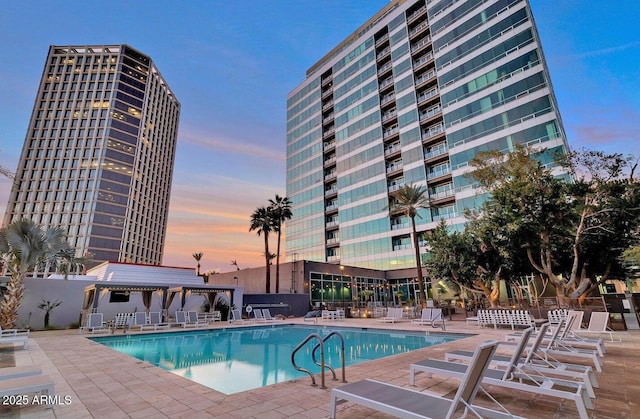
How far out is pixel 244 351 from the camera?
1041 cm

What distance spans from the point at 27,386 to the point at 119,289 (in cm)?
1574

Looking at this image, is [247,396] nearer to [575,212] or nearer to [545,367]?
[545,367]

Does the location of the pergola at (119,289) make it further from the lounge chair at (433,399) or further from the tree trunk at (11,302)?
the lounge chair at (433,399)

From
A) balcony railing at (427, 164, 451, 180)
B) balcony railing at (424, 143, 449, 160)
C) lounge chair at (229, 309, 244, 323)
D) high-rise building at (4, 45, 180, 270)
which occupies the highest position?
high-rise building at (4, 45, 180, 270)

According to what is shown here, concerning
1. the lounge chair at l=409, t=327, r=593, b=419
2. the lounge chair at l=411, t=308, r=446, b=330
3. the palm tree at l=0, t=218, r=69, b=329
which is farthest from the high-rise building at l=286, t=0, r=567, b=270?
the palm tree at l=0, t=218, r=69, b=329

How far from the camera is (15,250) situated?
12.2 m

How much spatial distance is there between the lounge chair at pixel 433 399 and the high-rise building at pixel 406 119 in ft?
71.7

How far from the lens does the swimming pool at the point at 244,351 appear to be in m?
7.09

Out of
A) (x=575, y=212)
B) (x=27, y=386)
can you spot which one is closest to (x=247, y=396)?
(x=27, y=386)

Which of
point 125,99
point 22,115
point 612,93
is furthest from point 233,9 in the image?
point 22,115

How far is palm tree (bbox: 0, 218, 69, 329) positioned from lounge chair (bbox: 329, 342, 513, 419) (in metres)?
15.5

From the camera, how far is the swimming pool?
7086 millimetres

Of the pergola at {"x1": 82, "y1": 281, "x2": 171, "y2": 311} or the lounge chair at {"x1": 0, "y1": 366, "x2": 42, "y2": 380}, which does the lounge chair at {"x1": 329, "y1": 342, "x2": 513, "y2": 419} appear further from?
the pergola at {"x1": 82, "y1": 281, "x2": 171, "y2": 311}

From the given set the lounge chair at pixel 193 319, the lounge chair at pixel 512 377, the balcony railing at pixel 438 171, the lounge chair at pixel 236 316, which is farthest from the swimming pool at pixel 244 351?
the balcony railing at pixel 438 171
